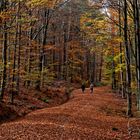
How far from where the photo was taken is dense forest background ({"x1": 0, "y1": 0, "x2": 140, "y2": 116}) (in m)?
20.6

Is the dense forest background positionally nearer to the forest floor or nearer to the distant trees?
the distant trees

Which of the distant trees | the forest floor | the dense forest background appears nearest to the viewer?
the forest floor

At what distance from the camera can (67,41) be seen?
53.7 metres

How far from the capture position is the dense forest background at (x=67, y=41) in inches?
811

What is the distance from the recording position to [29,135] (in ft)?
44.9

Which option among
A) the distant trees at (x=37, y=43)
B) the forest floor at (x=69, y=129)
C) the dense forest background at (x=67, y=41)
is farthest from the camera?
the distant trees at (x=37, y=43)

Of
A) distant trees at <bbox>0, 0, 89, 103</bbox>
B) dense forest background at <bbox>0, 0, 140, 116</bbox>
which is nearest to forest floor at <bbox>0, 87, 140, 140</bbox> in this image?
dense forest background at <bbox>0, 0, 140, 116</bbox>

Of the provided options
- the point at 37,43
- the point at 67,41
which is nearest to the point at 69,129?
the point at 37,43

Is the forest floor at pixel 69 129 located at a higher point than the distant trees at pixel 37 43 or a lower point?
lower

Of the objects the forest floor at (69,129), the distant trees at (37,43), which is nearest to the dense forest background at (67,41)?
the distant trees at (37,43)

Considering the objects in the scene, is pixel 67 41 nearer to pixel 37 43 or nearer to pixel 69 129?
pixel 37 43

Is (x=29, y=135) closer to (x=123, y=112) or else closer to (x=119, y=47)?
(x=123, y=112)

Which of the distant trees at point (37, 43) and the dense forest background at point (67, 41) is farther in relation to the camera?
the distant trees at point (37, 43)

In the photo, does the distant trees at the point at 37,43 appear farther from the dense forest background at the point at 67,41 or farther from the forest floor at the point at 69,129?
the forest floor at the point at 69,129
